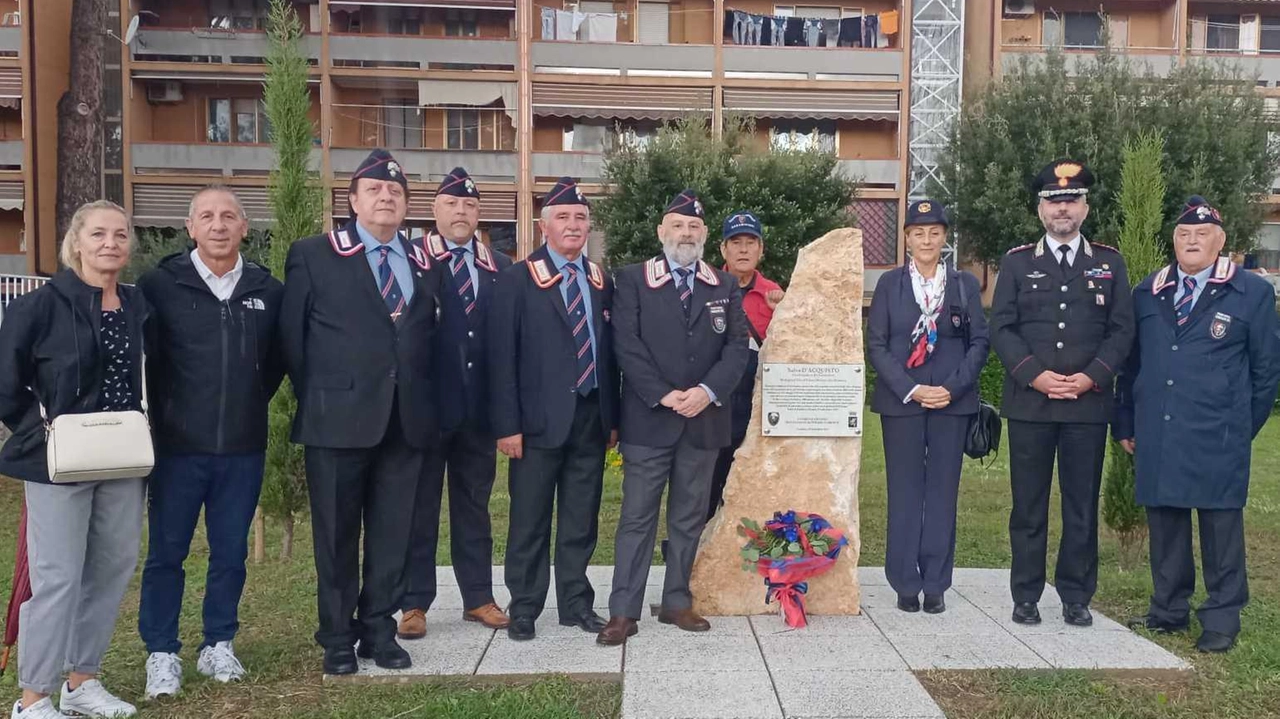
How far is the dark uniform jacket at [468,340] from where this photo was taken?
489 cm

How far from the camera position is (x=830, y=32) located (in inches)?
1109

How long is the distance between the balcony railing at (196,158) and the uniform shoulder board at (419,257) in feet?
79.9

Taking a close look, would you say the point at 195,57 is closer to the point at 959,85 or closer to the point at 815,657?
the point at 959,85

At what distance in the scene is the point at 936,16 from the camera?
27.9 meters

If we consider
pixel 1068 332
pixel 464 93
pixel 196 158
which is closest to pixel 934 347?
pixel 1068 332

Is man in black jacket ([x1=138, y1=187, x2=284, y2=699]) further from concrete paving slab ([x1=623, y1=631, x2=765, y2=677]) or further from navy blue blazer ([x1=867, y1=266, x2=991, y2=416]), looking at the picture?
navy blue blazer ([x1=867, y1=266, x2=991, y2=416])

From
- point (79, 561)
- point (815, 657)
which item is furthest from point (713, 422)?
point (79, 561)

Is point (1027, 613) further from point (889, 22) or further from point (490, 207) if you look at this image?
point (889, 22)

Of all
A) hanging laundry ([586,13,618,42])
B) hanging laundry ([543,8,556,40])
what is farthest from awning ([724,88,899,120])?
hanging laundry ([543,8,556,40])

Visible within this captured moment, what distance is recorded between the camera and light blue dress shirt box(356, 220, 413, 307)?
4.51m

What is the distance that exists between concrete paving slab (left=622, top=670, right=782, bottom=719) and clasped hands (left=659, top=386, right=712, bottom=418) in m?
1.17

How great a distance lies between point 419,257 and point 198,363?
3.30 feet

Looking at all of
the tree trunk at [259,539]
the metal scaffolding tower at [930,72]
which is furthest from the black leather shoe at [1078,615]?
the metal scaffolding tower at [930,72]

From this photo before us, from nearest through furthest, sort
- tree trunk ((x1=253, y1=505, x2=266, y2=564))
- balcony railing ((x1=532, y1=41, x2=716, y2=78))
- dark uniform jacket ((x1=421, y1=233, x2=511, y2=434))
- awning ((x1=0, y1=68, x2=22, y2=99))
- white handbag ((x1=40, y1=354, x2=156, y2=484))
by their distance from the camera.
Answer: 1. white handbag ((x1=40, y1=354, x2=156, y2=484))
2. dark uniform jacket ((x1=421, y1=233, x2=511, y2=434))
3. tree trunk ((x1=253, y1=505, x2=266, y2=564))
4. awning ((x1=0, y1=68, x2=22, y2=99))
5. balcony railing ((x1=532, y1=41, x2=716, y2=78))
